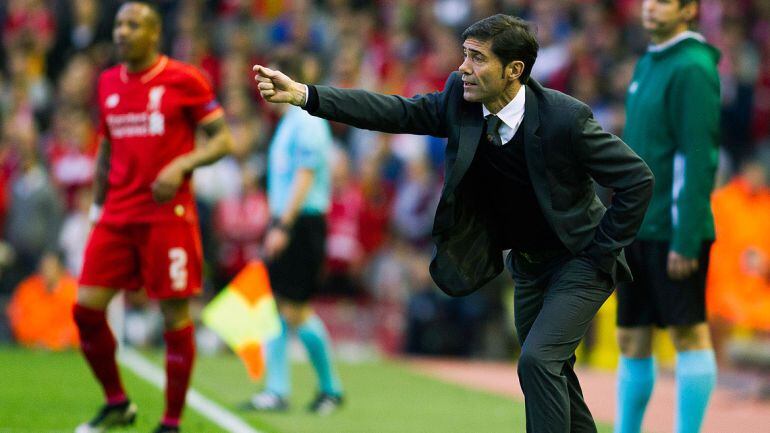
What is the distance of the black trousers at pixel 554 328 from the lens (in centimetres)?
549

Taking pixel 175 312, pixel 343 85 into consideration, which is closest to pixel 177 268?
pixel 175 312

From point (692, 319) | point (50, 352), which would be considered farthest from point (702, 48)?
point (50, 352)

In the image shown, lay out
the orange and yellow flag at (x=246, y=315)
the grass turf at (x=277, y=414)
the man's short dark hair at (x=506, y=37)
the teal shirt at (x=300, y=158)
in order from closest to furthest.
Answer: the man's short dark hair at (x=506, y=37) < the grass turf at (x=277, y=414) < the orange and yellow flag at (x=246, y=315) < the teal shirt at (x=300, y=158)

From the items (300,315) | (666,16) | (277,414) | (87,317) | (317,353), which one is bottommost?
(277,414)

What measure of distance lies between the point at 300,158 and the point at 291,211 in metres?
0.42

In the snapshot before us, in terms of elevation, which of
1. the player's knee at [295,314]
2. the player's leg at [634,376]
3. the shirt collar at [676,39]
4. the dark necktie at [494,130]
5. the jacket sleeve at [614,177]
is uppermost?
the shirt collar at [676,39]

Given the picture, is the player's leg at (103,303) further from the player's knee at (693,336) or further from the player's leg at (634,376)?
the player's knee at (693,336)

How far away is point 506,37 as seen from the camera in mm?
5672

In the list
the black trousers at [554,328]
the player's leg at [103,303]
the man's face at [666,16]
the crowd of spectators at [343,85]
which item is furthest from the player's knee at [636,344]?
the crowd of spectators at [343,85]

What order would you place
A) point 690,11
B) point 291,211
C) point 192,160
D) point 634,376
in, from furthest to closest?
point 291,211 < point 192,160 < point 690,11 < point 634,376

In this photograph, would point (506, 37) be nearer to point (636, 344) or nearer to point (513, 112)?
point (513, 112)

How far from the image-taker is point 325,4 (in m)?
18.8

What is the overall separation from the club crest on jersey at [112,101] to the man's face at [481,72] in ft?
8.75

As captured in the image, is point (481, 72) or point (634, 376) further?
point (634, 376)
